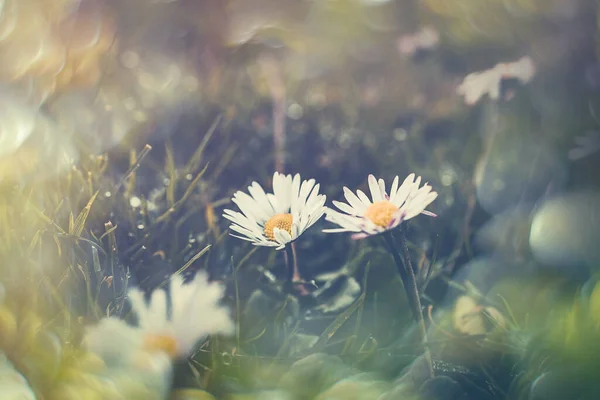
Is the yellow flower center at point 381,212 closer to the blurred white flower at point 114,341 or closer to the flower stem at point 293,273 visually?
the flower stem at point 293,273

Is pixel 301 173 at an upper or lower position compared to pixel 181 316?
upper

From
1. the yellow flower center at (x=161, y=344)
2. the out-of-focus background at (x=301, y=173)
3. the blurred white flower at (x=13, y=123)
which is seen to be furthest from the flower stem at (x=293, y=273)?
the blurred white flower at (x=13, y=123)

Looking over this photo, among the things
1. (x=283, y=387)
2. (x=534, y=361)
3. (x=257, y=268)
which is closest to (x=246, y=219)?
(x=257, y=268)

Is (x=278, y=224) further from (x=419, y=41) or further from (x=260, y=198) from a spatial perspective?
(x=419, y=41)

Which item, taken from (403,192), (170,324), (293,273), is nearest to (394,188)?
(403,192)

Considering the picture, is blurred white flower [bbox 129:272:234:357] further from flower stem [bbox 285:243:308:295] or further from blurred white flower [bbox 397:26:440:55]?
blurred white flower [bbox 397:26:440:55]

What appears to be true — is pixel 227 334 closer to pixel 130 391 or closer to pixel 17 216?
pixel 130 391
